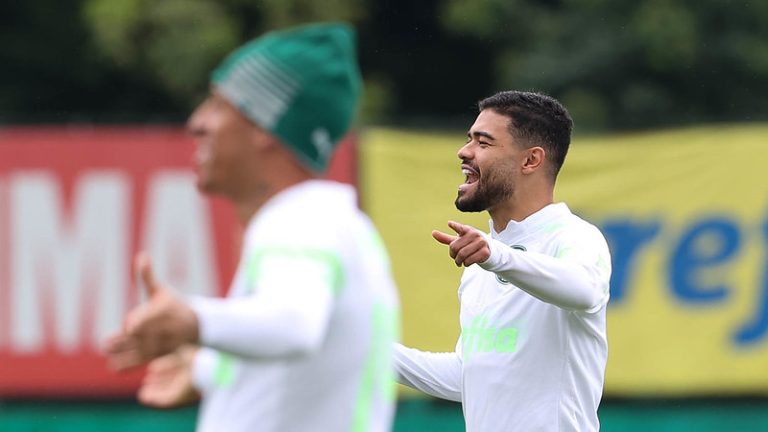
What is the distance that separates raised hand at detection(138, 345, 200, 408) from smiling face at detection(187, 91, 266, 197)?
35 cm

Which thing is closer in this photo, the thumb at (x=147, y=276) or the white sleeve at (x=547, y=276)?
the thumb at (x=147, y=276)

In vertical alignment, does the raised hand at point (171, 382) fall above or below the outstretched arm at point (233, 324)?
below

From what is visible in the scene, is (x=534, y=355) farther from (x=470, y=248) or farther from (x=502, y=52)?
(x=502, y=52)

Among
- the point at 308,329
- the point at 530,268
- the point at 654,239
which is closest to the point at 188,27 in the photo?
the point at 654,239

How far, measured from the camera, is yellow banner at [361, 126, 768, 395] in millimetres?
11125

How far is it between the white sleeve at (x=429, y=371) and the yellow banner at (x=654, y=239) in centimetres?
586

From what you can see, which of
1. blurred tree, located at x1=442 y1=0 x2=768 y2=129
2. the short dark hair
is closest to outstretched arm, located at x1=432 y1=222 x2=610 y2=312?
the short dark hair

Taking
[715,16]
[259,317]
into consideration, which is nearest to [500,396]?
[259,317]

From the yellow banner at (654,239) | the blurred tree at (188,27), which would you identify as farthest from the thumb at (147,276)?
the blurred tree at (188,27)

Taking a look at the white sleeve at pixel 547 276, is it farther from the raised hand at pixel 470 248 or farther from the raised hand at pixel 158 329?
the raised hand at pixel 158 329

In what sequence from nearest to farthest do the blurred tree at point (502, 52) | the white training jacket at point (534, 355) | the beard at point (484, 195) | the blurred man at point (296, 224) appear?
1. the blurred man at point (296, 224)
2. the white training jacket at point (534, 355)
3. the beard at point (484, 195)
4. the blurred tree at point (502, 52)

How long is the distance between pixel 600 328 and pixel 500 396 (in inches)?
15.7

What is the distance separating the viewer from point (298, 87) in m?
3.15

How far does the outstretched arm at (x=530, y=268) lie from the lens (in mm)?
4504
